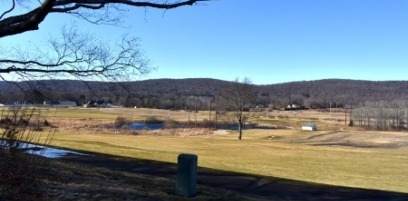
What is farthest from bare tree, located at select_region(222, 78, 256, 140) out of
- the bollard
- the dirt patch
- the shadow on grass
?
the bollard

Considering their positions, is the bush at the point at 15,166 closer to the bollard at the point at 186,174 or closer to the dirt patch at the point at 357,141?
the bollard at the point at 186,174

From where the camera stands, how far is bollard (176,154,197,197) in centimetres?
1031

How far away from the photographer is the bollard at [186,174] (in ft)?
33.8

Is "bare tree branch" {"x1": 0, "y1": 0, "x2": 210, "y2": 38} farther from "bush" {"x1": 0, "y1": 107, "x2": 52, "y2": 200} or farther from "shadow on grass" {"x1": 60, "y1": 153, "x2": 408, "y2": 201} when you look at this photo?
"shadow on grass" {"x1": 60, "y1": 153, "x2": 408, "y2": 201}

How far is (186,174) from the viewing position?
10312 millimetres

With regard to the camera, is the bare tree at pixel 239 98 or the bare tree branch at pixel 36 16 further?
the bare tree at pixel 239 98

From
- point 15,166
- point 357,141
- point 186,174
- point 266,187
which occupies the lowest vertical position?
point 357,141

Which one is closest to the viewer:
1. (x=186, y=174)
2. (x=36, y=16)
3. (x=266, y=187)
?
(x=36, y=16)

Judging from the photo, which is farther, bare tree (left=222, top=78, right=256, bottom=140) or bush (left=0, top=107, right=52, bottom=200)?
bare tree (left=222, top=78, right=256, bottom=140)

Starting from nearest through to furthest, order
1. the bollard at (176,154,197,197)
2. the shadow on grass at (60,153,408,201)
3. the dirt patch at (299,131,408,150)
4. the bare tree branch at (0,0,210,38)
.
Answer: the bare tree branch at (0,0,210,38), the bollard at (176,154,197,197), the shadow on grass at (60,153,408,201), the dirt patch at (299,131,408,150)

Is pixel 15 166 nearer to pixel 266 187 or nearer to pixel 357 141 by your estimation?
pixel 266 187

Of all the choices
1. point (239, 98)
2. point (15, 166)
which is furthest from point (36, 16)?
point (239, 98)

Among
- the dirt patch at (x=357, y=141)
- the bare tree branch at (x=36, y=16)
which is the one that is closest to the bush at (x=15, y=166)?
the bare tree branch at (x=36, y=16)

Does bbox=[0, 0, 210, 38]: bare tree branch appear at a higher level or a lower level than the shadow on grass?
higher
